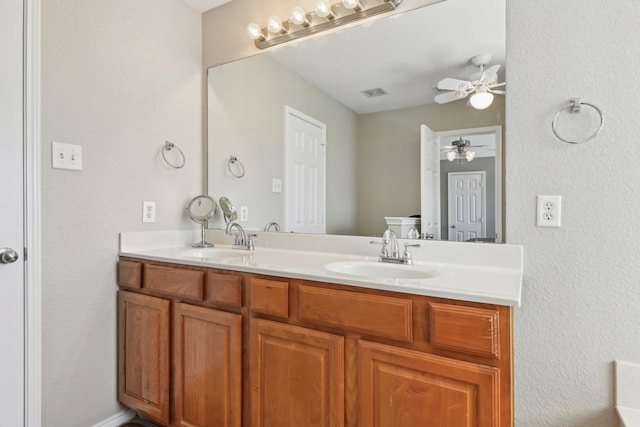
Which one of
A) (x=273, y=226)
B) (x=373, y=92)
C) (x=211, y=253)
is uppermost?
(x=373, y=92)

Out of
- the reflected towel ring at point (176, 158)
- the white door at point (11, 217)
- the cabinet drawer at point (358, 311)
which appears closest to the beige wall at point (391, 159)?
the cabinet drawer at point (358, 311)

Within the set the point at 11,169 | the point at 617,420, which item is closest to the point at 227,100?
the point at 11,169

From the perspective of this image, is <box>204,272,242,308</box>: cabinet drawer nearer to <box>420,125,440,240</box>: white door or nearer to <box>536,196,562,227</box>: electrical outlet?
<box>420,125,440,240</box>: white door

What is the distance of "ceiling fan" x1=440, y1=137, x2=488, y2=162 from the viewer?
4.69 ft

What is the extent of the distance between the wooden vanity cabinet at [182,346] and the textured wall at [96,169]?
0.13 metres

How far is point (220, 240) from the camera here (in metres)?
2.14

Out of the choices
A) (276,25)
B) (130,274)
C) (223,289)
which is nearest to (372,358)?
(223,289)

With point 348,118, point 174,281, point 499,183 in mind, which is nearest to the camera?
point 499,183

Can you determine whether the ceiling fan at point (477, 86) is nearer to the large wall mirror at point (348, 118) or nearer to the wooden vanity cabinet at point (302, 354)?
the large wall mirror at point (348, 118)

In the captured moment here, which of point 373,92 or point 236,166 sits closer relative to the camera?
point 373,92

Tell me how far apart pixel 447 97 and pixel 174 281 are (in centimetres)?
145

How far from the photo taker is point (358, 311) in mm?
1092

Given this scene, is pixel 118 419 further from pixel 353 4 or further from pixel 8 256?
pixel 353 4

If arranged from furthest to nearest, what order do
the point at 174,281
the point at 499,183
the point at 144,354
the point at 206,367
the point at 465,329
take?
1. the point at 144,354
2. the point at 174,281
3. the point at 206,367
4. the point at 499,183
5. the point at 465,329
